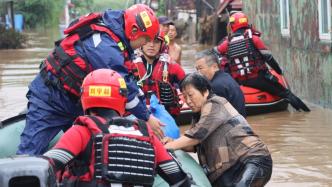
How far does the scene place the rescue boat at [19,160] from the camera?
351cm

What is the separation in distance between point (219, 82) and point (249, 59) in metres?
4.21

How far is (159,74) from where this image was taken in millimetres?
7875

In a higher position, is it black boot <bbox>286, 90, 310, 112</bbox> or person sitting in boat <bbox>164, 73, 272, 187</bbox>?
person sitting in boat <bbox>164, 73, 272, 187</bbox>

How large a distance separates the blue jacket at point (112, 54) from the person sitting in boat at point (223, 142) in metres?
0.41

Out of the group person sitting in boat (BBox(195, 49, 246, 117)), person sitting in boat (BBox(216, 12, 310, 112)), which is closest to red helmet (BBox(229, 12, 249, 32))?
person sitting in boat (BBox(216, 12, 310, 112))

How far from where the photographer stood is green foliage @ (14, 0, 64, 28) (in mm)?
59812

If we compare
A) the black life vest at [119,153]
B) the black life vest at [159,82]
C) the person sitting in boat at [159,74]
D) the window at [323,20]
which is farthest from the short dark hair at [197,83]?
the window at [323,20]

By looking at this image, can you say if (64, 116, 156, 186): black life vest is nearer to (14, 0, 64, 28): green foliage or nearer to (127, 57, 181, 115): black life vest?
(127, 57, 181, 115): black life vest

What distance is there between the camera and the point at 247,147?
18.1 feet

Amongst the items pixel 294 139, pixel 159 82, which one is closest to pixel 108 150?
pixel 159 82

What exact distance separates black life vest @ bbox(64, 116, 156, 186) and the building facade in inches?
320

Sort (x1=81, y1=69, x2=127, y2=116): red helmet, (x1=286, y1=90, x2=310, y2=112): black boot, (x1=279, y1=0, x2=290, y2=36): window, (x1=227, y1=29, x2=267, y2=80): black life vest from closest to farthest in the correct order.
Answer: (x1=81, y1=69, x2=127, y2=116): red helmet → (x1=227, y1=29, x2=267, y2=80): black life vest → (x1=286, y1=90, x2=310, y2=112): black boot → (x1=279, y1=0, x2=290, y2=36): window

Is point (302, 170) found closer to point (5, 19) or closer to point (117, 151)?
point (117, 151)

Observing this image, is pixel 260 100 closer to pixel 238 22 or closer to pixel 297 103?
pixel 297 103
